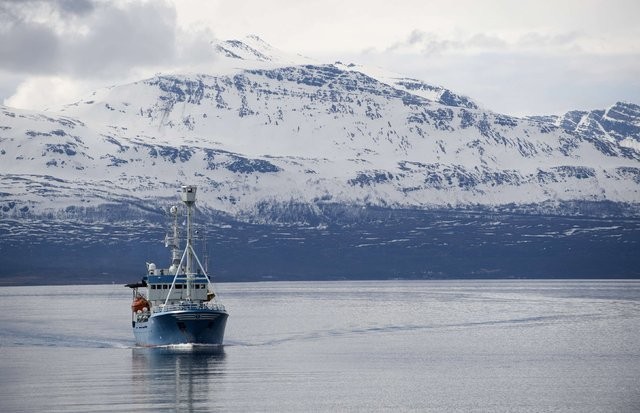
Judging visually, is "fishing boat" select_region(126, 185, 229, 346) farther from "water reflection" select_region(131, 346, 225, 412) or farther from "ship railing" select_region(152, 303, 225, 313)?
"water reflection" select_region(131, 346, 225, 412)

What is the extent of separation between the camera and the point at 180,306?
14262 cm

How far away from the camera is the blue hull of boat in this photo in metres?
142

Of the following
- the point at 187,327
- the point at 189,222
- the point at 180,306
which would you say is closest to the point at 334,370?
the point at 187,327

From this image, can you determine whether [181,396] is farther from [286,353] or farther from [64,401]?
[286,353]

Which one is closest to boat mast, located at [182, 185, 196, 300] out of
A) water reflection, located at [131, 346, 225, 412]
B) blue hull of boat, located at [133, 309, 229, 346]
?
blue hull of boat, located at [133, 309, 229, 346]

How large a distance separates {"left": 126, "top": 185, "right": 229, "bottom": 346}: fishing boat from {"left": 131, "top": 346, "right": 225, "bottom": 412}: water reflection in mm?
1437

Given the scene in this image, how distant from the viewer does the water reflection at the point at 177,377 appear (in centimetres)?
10294

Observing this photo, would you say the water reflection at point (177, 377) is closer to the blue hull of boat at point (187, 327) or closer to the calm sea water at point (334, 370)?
the calm sea water at point (334, 370)

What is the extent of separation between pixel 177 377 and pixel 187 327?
23089 mm

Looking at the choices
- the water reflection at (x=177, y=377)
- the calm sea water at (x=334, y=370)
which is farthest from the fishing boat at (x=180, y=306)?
the calm sea water at (x=334, y=370)

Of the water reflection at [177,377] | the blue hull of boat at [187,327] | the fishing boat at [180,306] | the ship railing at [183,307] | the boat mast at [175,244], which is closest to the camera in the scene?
the water reflection at [177,377]

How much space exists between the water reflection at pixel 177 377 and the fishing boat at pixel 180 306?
56.6 inches

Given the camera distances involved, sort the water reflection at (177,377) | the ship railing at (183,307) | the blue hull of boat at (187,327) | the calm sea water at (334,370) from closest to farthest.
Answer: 1. the calm sea water at (334,370)
2. the water reflection at (177,377)
3. the blue hull of boat at (187,327)
4. the ship railing at (183,307)

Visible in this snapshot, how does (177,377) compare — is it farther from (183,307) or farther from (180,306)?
(180,306)
